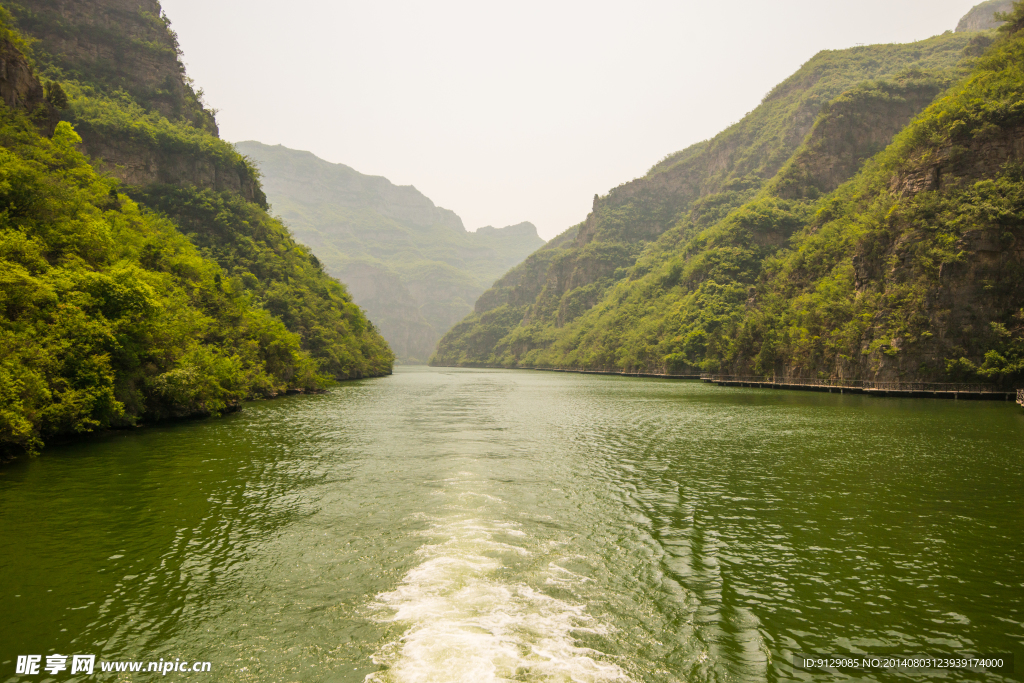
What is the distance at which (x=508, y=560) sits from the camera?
48.0ft

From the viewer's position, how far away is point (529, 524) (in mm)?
17766

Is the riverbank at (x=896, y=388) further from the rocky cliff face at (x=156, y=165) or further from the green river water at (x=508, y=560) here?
the rocky cliff face at (x=156, y=165)

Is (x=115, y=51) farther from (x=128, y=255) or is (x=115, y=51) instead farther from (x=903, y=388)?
(x=903, y=388)

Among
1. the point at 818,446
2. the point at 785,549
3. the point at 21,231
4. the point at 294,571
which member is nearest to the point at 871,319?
the point at 818,446

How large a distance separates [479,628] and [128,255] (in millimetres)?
47238


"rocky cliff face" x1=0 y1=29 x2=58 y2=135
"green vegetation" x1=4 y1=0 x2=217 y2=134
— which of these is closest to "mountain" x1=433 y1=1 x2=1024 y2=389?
"rocky cliff face" x1=0 y1=29 x2=58 y2=135

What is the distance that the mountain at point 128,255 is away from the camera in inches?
1126

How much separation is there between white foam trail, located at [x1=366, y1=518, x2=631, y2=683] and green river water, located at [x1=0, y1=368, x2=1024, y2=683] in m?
0.06

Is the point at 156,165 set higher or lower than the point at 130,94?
lower

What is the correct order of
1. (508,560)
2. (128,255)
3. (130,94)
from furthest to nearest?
Answer: (130,94) → (128,255) → (508,560)

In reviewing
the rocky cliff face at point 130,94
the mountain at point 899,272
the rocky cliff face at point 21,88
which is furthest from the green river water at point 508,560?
the rocky cliff face at point 130,94

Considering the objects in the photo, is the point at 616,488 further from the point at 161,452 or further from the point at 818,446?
the point at 161,452

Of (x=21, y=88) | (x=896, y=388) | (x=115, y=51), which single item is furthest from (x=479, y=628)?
(x=115, y=51)

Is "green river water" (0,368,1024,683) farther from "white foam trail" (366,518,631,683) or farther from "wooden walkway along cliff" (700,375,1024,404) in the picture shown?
"wooden walkway along cliff" (700,375,1024,404)
